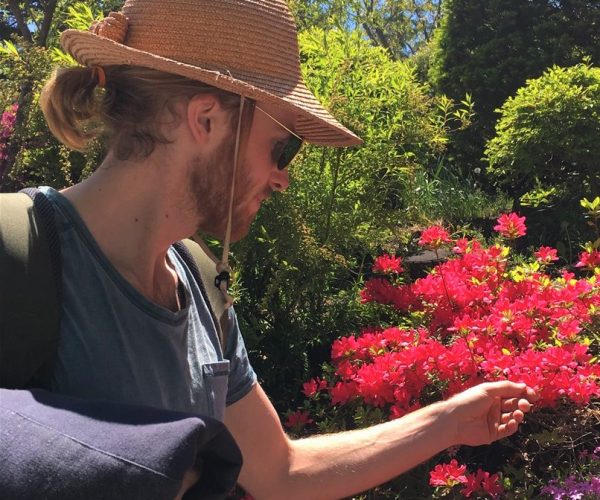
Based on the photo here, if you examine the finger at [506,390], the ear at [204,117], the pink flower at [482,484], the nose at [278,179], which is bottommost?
the pink flower at [482,484]

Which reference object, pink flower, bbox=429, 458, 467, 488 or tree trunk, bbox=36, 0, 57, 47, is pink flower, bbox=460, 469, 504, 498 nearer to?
pink flower, bbox=429, 458, 467, 488

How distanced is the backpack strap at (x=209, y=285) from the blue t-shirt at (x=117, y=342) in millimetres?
112

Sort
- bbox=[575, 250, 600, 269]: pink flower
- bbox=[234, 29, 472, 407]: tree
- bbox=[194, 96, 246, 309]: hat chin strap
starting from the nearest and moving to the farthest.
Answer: bbox=[194, 96, 246, 309]: hat chin strap, bbox=[575, 250, 600, 269]: pink flower, bbox=[234, 29, 472, 407]: tree

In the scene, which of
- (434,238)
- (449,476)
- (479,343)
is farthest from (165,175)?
(434,238)

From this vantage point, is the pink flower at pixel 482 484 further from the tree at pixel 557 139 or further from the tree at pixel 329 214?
the tree at pixel 557 139

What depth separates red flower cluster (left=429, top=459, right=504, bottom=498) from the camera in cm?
238

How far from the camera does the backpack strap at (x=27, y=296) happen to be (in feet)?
3.46

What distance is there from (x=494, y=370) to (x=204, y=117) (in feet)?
5.25

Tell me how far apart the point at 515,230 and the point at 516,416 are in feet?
5.85

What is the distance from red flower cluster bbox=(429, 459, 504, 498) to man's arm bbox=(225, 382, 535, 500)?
0.48 meters

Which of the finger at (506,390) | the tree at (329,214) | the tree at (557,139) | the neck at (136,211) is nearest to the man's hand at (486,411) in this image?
the finger at (506,390)

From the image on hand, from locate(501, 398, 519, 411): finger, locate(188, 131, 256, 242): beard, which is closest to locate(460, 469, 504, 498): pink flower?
locate(501, 398, 519, 411): finger

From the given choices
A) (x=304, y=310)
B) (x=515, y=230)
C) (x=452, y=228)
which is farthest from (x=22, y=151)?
(x=515, y=230)

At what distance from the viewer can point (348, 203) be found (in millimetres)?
4355
